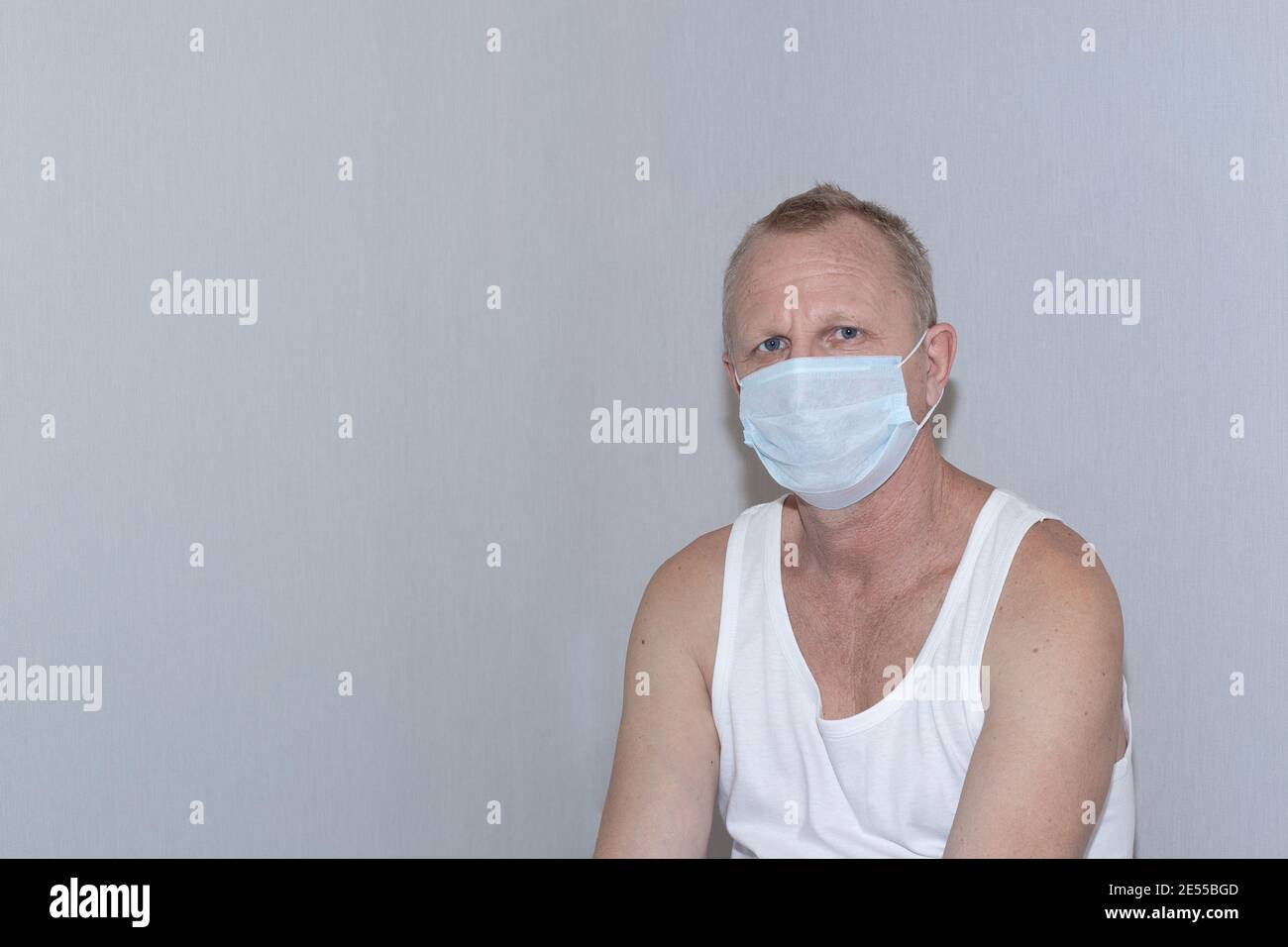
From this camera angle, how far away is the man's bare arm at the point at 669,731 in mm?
1454

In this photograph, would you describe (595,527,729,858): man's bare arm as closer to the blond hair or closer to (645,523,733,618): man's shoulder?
(645,523,733,618): man's shoulder

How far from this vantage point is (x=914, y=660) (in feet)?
4.63

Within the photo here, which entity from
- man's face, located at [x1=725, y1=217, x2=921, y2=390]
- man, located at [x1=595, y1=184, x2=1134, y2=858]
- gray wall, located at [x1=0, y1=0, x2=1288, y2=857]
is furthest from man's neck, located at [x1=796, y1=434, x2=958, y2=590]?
gray wall, located at [x1=0, y1=0, x2=1288, y2=857]

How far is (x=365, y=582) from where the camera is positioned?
5.87ft

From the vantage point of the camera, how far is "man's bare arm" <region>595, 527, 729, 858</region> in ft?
4.77

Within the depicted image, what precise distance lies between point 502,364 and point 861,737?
789 millimetres

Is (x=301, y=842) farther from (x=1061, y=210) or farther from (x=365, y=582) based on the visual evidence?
(x=1061, y=210)

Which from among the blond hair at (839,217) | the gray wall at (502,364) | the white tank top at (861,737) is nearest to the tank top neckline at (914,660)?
the white tank top at (861,737)

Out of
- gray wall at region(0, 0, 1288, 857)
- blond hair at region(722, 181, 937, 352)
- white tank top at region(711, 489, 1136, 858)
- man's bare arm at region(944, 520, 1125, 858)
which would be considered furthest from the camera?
gray wall at region(0, 0, 1288, 857)

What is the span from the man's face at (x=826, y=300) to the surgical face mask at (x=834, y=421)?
2cm

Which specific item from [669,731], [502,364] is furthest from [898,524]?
[502,364]

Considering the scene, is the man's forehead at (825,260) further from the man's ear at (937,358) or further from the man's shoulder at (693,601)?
the man's shoulder at (693,601)

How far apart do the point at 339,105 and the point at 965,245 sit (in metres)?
0.90
